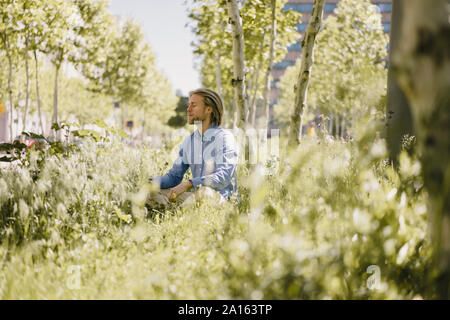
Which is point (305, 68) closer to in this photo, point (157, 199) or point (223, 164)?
point (223, 164)

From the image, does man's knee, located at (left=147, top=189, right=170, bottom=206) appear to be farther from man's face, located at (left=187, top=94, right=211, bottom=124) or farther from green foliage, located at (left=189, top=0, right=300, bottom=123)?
green foliage, located at (left=189, top=0, right=300, bottom=123)

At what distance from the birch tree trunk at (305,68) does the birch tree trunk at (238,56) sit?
105 centimetres

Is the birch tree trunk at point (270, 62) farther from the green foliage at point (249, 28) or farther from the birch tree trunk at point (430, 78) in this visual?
the birch tree trunk at point (430, 78)

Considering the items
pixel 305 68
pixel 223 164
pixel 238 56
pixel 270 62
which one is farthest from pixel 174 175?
pixel 270 62

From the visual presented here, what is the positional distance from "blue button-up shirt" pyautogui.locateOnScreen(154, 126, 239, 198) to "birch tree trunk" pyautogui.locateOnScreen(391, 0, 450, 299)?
2.24m

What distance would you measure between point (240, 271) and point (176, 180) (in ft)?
8.58

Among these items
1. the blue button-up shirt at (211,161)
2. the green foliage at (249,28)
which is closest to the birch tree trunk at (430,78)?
the blue button-up shirt at (211,161)

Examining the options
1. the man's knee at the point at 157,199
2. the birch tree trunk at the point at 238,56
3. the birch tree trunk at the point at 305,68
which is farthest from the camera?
the birch tree trunk at the point at 238,56

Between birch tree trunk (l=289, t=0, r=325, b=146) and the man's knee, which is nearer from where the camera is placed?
the man's knee

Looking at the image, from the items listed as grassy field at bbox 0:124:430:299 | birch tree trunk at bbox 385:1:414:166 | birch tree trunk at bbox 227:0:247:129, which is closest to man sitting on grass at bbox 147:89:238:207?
grassy field at bbox 0:124:430:299

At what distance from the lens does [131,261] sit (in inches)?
84.3

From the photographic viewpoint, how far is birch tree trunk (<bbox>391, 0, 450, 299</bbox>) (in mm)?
1197

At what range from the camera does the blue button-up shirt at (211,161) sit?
11.7 ft
